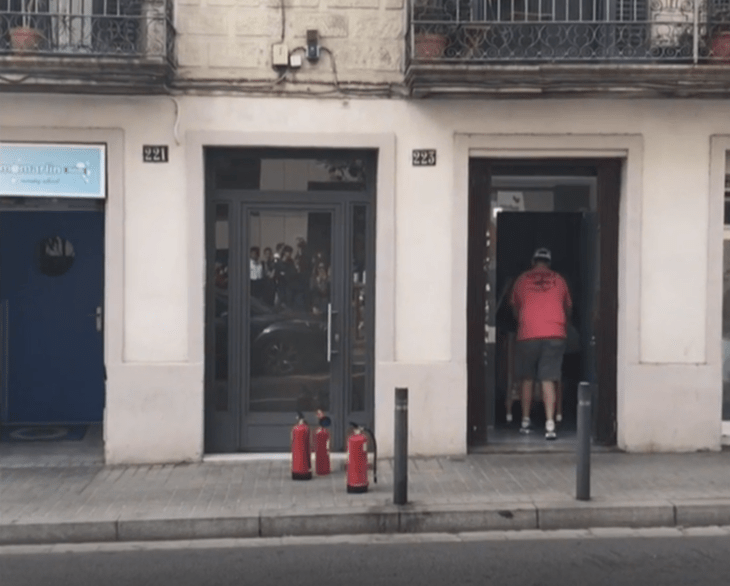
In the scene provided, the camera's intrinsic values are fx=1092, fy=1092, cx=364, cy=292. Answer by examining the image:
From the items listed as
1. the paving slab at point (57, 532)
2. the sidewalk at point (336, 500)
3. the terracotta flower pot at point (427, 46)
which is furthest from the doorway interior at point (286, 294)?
the paving slab at point (57, 532)

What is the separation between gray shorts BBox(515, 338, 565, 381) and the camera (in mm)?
11070

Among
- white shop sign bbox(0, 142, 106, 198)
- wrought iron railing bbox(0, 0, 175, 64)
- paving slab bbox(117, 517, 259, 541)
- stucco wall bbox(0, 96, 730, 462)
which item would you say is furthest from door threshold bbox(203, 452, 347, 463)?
wrought iron railing bbox(0, 0, 175, 64)

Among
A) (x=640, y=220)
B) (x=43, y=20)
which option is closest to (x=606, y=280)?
(x=640, y=220)

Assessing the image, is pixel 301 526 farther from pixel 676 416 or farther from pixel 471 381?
pixel 676 416

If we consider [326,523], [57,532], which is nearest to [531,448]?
[326,523]

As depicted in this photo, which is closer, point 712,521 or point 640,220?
point 712,521

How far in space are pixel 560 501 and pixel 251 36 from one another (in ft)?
16.8

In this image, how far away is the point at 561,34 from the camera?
10.3 m

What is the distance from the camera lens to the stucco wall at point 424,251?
10227 millimetres

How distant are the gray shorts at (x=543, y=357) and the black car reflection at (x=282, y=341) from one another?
2.13m

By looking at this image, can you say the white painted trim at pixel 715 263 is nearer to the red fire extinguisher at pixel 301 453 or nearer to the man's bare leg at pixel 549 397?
the man's bare leg at pixel 549 397

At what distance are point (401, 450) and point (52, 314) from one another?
5.49 metres

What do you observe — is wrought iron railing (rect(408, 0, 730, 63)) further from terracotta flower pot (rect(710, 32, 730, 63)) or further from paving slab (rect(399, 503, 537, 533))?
paving slab (rect(399, 503, 537, 533))

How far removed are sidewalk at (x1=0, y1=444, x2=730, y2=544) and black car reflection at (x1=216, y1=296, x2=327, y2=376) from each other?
100 cm
